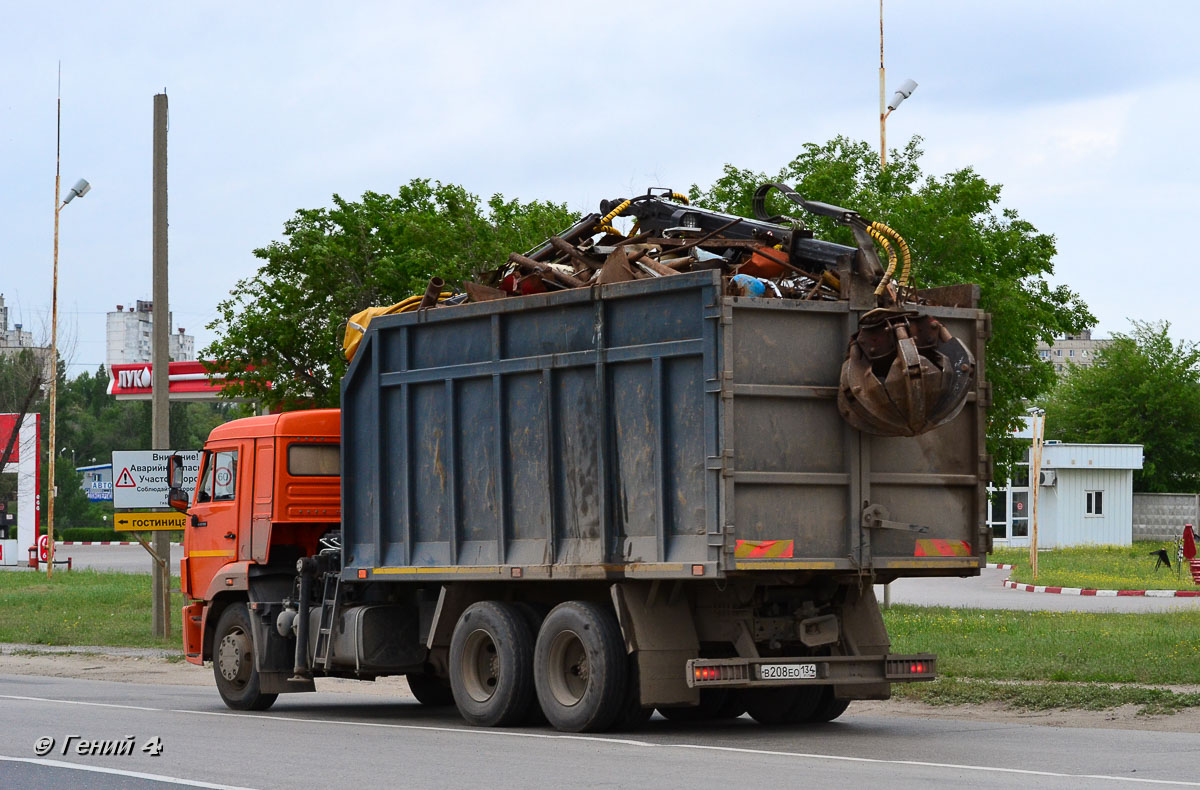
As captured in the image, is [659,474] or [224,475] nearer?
[659,474]

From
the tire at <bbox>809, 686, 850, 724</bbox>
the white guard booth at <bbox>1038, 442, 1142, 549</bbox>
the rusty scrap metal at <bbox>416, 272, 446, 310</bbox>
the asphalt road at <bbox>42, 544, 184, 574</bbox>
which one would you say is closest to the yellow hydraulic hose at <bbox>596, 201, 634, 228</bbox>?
the rusty scrap metal at <bbox>416, 272, 446, 310</bbox>

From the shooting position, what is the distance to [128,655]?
23531 mm

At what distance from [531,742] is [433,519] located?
8.62 feet

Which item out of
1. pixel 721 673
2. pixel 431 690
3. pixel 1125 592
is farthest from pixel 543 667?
pixel 1125 592

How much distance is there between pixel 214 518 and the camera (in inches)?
648

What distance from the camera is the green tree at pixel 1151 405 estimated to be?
6775 centimetres

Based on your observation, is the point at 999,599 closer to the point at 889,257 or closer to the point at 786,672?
the point at 889,257

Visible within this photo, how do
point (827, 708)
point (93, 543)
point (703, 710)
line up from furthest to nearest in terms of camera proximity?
point (93, 543)
point (703, 710)
point (827, 708)

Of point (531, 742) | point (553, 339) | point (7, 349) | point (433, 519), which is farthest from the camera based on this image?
point (7, 349)

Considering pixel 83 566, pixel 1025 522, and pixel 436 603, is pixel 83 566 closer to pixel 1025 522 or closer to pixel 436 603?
pixel 1025 522

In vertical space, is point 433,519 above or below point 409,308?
below

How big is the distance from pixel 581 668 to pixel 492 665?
1.15 m

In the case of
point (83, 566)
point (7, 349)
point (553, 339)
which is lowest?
point (83, 566)

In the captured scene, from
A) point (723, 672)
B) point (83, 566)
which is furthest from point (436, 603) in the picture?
point (83, 566)
